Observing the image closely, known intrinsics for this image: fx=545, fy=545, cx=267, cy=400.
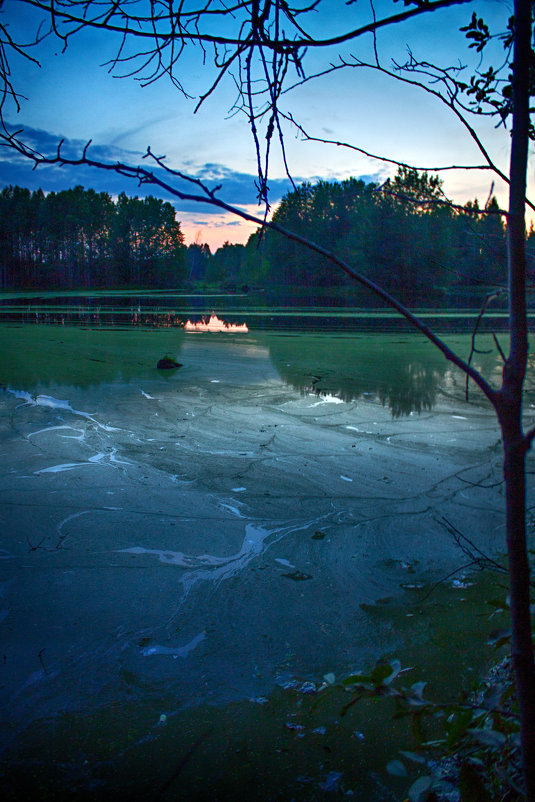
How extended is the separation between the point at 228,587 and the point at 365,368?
20.2ft

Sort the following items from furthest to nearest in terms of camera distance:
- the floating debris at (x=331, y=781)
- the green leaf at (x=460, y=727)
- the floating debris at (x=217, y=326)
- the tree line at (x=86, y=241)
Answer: the tree line at (x=86, y=241) < the floating debris at (x=217, y=326) < the floating debris at (x=331, y=781) < the green leaf at (x=460, y=727)

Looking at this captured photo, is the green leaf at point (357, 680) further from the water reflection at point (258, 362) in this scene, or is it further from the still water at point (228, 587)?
the water reflection at point (258, 362)

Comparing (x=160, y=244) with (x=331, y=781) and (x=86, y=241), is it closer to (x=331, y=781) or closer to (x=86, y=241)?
(x=86, y=241)

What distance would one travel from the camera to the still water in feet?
4.95

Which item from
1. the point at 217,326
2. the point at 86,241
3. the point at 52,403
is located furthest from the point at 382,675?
Answer: the point at 86,241

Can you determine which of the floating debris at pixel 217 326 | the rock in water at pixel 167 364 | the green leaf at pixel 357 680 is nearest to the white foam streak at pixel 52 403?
the rock in water at pixel 167 364

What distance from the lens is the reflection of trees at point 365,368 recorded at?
632cm

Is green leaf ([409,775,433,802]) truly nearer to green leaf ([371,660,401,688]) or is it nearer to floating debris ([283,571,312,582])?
green leaf ([371,660,401,688])

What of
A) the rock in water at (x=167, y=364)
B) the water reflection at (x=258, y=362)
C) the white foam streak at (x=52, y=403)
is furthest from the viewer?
the rock in water at (x=167, y=364)

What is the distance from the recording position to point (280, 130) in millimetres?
1163

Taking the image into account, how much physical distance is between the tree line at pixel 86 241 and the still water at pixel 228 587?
52.8 m

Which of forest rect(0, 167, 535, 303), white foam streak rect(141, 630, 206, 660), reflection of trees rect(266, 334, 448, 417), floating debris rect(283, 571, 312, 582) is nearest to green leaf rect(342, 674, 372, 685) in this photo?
white foam streak rect(141, 630, 206, 660)

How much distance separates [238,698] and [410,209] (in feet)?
119

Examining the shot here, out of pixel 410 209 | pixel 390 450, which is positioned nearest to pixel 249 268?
pixel 410 209
